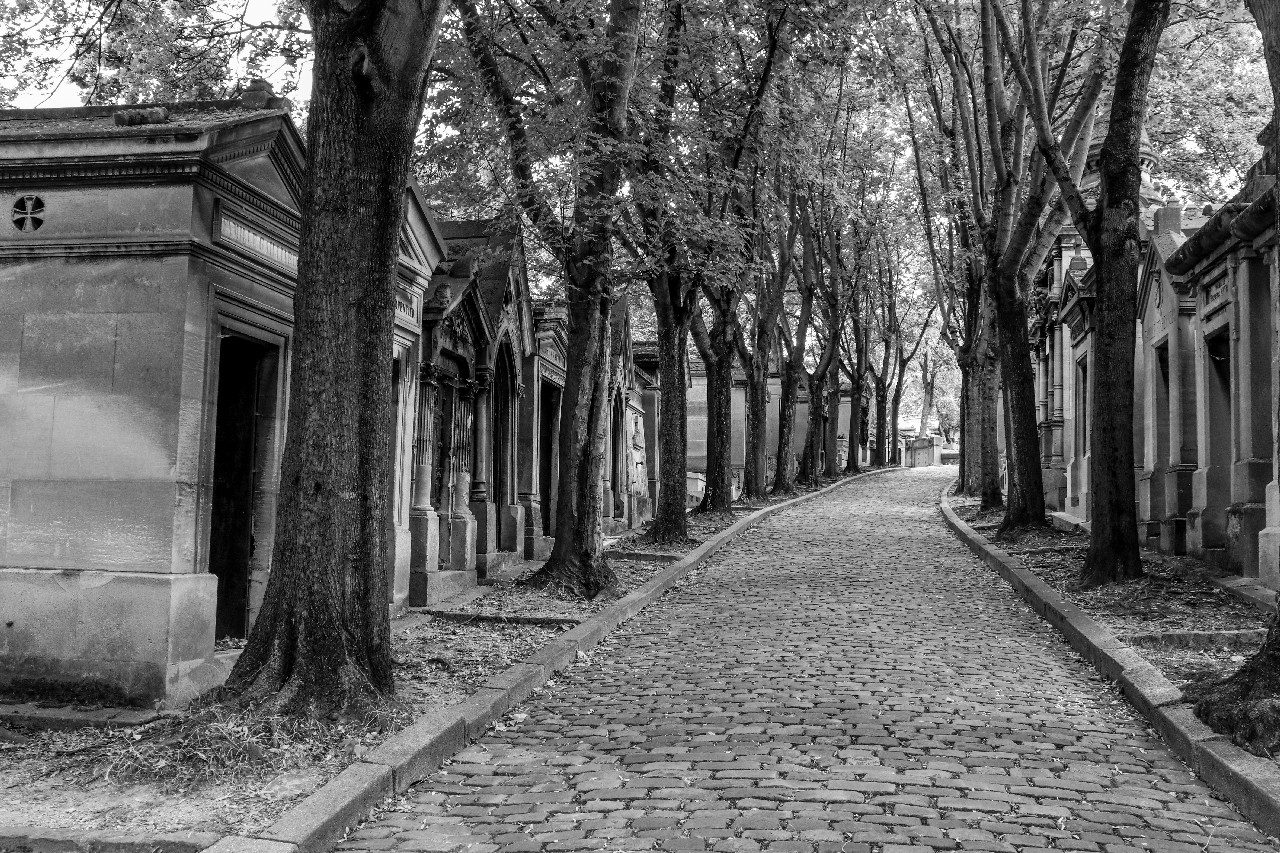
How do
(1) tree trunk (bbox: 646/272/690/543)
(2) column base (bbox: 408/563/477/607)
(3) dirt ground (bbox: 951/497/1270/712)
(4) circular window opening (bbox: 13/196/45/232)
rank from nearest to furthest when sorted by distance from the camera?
(4) circular window opening (bbox: 13/196/45/232) < (3) dirt ground (bbox: 951/497/1270/712) < (2) column base (bbox: 408/563/477/607) < (1) tree trunk (bbox: 646/272/690/543)

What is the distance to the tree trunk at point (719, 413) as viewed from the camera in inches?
816

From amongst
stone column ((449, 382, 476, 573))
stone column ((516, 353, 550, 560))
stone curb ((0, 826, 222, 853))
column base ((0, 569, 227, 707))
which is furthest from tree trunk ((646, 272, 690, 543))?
stone curb ((0, 826, 222, 853))

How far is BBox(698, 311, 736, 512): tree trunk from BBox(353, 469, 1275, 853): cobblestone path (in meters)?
10.4

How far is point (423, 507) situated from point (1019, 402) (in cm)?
899

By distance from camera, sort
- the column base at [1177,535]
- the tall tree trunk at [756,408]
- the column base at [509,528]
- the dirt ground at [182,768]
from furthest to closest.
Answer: the tall tree trunk at [756,408], the column base at [509,528], the column base at [1177,535], the dirt ground at [182,768]

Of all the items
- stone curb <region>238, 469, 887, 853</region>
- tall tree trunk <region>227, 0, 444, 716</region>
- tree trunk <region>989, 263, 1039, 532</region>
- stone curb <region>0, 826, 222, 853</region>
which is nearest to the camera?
stone curb <region>0, 826, 222, 853</region>

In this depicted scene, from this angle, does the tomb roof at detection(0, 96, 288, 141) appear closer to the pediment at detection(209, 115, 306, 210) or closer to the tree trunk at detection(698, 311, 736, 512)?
the pediment at detection(209, 115, 306, 210)

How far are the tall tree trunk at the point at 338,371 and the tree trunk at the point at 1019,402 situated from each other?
11915 mm

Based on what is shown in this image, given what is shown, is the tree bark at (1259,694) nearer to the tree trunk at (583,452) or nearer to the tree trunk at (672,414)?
the tree trunk at (583,452)

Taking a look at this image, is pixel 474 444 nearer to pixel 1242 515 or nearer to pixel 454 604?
pixel 454 604

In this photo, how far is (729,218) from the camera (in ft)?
52.5

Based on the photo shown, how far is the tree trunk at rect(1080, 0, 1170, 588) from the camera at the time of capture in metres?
10.7

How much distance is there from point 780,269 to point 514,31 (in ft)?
38.9

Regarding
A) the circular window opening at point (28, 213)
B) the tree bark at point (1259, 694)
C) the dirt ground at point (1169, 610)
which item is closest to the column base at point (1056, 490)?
the dirt ground at point (1169, 610)
